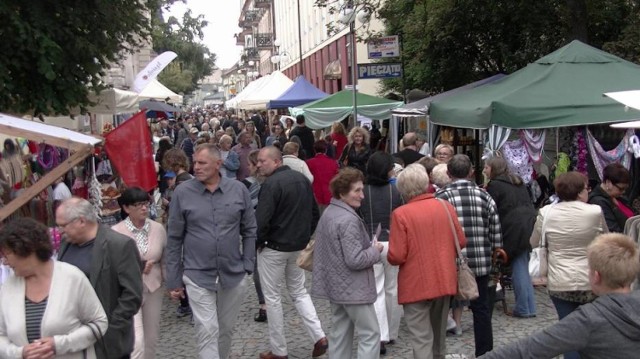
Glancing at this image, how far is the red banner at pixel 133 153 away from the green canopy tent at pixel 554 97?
15.8 ft

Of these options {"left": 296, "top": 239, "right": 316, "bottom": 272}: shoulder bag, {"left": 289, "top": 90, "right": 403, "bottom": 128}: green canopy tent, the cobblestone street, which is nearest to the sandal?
the cobblestone street

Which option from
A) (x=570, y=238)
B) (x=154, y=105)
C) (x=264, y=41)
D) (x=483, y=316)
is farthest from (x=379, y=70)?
(x=264, y=41)

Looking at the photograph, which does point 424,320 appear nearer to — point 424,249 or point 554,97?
point 424,249

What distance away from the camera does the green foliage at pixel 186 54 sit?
47.8 meters

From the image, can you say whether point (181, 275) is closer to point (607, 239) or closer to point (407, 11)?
point (607, 239)

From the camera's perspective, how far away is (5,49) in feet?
25.5

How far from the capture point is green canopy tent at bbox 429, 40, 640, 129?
28.7 ft

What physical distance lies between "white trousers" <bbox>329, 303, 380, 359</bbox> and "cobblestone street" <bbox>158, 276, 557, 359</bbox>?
3.18 ft

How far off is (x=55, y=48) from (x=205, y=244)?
3850 millimetres

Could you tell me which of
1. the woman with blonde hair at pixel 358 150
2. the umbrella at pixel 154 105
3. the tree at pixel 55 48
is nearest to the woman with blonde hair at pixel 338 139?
the woman with blonde hair at pixel 358 150

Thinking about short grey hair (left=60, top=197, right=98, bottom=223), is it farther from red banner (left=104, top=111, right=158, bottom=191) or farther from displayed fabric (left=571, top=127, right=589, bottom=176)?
displayed fabric (left=571, top=127, right=589, bottom=176)

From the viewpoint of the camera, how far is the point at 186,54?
6894cm

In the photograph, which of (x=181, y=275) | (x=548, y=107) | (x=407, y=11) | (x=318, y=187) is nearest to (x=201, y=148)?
(x=181, y=275)

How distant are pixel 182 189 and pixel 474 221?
2.29 m
